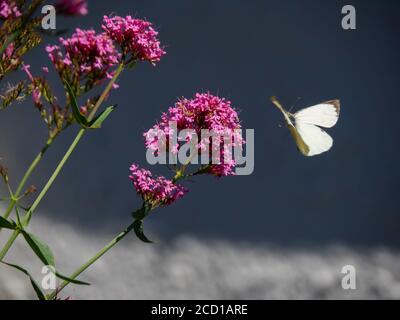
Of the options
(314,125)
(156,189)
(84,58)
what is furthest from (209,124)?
(314,125)

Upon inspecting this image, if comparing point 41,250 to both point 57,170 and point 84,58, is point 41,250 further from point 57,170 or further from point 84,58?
point 84,58

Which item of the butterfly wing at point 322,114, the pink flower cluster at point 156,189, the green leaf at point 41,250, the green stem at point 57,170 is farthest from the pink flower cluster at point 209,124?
the butterfly wing at point 322,114

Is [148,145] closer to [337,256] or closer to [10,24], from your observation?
[10,24]

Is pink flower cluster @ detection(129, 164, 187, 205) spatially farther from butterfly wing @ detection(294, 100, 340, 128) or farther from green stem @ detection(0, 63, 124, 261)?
butterfly wing @ detection(294, 100, 340, 128)

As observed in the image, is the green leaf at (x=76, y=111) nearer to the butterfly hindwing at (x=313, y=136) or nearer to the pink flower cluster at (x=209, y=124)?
the pink flower cluster at (x=209, y=124)

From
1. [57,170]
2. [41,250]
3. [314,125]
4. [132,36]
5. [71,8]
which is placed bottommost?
[41,250]
